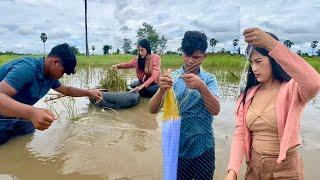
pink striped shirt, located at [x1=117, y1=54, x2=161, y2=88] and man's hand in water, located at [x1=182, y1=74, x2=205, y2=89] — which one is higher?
man's hand in water, located at [x1=182, y1=74, x2=205, y2=89]

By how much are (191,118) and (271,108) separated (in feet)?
2.39

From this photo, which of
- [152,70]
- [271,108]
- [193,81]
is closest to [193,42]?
[193,81]

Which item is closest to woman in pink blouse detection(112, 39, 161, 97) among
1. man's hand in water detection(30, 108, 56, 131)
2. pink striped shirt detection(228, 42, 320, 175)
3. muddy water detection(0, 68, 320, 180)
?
muddy water detection(0, 68, 320, 180)

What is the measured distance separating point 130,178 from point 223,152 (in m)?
1.49

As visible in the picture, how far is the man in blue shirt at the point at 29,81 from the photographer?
140 inches

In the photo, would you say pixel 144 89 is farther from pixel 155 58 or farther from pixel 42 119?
pixel 42 119

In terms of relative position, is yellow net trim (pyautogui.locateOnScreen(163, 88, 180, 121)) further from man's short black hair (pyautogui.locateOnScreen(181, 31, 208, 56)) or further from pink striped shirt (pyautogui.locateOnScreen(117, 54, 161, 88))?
pink striped shirt (pyautogui.locateOnScreen(117, 54, 161, 88))

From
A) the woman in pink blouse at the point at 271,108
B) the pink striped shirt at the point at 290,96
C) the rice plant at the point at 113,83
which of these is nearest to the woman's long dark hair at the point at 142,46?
the rice plant at the point at 113,83

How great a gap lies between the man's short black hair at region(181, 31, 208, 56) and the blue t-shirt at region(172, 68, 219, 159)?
214mm

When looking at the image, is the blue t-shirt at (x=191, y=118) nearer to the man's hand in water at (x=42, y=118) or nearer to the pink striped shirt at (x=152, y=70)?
the man's hand in water at (x=42, y=118)

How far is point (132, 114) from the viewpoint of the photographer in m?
7.17

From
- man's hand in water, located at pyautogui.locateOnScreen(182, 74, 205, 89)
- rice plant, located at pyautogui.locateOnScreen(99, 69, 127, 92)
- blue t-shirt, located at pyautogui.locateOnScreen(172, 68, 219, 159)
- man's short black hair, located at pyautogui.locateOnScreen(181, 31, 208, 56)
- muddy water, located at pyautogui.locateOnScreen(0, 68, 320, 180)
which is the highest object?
man's short black hair, located at pyautogui.locateOnScreen(181, 31, 208, 56)

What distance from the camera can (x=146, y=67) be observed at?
26.8 feet

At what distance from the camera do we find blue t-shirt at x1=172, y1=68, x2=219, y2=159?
105 inches
